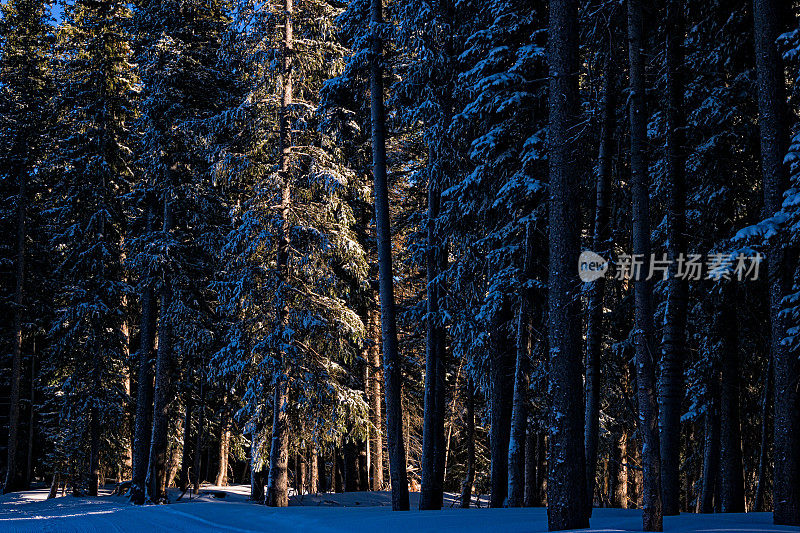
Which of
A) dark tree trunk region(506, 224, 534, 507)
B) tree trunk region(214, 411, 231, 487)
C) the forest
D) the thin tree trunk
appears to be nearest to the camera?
the forest

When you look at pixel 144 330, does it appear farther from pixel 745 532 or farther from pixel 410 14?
pixel 745 532

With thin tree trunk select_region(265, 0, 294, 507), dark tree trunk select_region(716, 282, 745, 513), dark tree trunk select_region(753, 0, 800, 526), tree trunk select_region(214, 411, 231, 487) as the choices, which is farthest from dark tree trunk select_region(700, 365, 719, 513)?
tree trunk select_region(214, 411, 231, 487)

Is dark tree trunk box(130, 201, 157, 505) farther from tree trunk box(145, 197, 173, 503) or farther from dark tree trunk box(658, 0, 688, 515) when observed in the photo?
dark tree trunk box(658, 0, 688, 515)

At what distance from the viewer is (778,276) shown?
9633 millimetres

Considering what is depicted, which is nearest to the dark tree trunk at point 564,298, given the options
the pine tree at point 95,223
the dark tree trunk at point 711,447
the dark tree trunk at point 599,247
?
the dark tree trunk at point 599,247

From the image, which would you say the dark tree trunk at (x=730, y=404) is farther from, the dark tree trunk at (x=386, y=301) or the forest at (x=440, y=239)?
the dark tree trunk at (x=386, y=301)

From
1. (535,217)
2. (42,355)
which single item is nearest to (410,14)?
(535,217)

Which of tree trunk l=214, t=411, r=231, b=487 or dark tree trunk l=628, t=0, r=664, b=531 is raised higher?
dark tree trunk l=628, t=0, r=664, b=531

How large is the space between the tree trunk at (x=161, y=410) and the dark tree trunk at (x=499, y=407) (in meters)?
9.98

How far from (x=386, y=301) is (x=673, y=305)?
5502 mm

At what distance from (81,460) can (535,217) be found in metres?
18.7

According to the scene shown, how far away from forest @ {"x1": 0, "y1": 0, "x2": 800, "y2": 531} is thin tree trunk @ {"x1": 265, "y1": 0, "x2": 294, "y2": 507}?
0.06 m

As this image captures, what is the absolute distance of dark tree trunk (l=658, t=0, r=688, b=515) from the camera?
464 inches

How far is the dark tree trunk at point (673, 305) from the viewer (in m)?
11.8
